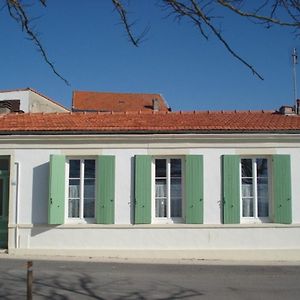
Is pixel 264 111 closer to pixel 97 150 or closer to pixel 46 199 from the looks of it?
pixel 97 150

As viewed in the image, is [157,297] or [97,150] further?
[97,150]

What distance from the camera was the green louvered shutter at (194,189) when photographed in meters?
14.9

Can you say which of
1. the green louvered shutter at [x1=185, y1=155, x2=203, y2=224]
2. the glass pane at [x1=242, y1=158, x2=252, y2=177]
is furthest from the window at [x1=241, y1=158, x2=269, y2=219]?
the green louvered shutter at [x1=185, y1=155, x2=203, y2=224]

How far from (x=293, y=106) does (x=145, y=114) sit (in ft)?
16.7

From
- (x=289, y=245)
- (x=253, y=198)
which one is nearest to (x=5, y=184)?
(x=253, y=198)

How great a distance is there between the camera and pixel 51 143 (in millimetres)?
15344

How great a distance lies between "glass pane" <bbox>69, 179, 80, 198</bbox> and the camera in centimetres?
1530

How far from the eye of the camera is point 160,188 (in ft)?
50.1

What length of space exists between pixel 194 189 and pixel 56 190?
3.78m

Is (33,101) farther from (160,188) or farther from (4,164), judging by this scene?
(160,188)

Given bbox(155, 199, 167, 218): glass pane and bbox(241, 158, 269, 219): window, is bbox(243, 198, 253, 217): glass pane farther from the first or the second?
bbox(155, 199, 167, 218): glass pane

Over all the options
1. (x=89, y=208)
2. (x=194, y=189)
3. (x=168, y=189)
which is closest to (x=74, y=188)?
(x=89, y=208)

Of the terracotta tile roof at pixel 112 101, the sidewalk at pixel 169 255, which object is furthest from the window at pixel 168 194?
the terracotta tile roof at pixel 112 101

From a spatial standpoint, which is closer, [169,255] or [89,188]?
[169,255]
